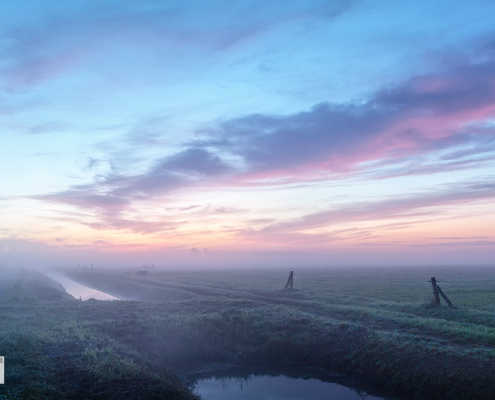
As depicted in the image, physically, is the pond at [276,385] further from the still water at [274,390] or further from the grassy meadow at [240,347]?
the grassy meadow at [240,347]

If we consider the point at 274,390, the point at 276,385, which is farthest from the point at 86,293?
the point at 274,390

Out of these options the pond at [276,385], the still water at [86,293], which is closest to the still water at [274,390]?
the pond at [276,385]

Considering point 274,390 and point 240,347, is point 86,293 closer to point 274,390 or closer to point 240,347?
point 240,347

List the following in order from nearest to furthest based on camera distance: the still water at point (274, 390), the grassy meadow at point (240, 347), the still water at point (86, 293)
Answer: the grassy meadow at point (240, 347) → the still water at point (274, 390) → the still water at point (86, 293)

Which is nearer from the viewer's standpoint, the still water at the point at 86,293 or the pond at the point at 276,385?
the pond at the point at 276,385

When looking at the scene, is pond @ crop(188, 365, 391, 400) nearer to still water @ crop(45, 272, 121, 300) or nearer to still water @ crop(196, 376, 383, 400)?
still water @ crop(196, 376, 383, 400)

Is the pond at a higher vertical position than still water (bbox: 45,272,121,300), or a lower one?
higher

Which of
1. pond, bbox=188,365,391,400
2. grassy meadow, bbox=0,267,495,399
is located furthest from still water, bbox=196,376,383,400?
grassy meadow, bbox=0,267,495,399

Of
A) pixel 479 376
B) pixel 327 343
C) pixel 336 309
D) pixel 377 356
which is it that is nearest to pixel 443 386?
pixel 479 376

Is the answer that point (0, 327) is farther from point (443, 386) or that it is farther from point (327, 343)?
point (443, 386)
